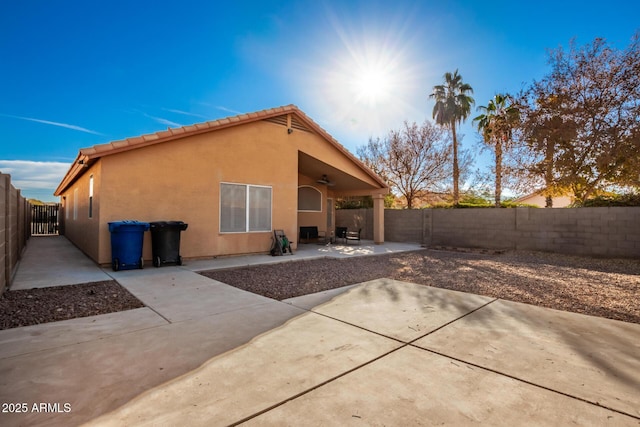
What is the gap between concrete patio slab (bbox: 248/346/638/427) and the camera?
2.13 meters

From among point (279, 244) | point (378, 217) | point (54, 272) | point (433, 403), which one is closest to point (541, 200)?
point (378, 217)

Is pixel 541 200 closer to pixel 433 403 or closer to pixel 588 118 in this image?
pixel 588 118

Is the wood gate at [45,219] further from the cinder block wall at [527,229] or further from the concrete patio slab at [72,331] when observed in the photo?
the concrete patio slab at [72,331]

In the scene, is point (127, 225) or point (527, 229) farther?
point (527, 229)

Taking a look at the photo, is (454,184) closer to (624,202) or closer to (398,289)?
(624,202)

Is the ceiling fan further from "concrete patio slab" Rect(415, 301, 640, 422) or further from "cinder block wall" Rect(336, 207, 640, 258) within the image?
"concrete patio slab" Rect(415, 301, 640, 422)

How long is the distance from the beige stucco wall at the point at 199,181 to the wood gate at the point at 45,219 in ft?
46.8

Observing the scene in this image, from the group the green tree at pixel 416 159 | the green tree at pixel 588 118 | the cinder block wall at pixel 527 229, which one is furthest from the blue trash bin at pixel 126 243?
the green tree at pixel 416 159

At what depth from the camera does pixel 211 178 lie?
9570mm

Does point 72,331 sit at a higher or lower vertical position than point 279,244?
lower

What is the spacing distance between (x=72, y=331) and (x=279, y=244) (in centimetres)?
711

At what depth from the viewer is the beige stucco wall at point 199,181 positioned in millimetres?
8023

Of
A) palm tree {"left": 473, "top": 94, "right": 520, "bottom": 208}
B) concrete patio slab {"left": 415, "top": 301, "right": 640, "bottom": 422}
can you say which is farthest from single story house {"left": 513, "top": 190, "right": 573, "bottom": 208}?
concrete patio slab {"left": 415, "top": 301, "right": 640, "bottom": 422}

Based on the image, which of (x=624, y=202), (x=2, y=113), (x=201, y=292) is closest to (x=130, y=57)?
(x=2, y=113)
